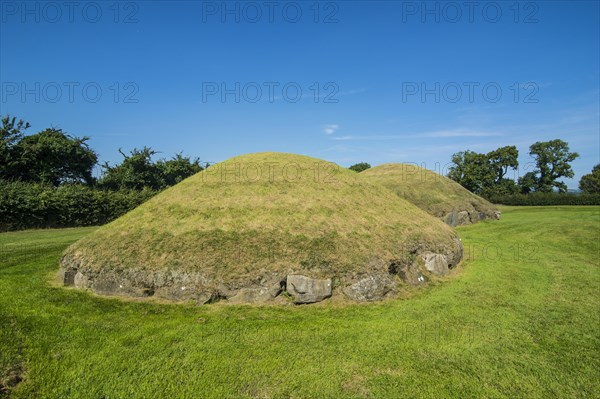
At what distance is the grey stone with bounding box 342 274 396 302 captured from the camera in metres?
9.33

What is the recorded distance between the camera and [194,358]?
6.24 meters

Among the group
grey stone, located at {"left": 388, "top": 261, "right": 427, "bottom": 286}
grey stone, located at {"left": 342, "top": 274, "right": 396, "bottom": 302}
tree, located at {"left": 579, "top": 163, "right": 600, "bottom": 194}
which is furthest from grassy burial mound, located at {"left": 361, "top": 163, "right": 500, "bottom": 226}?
tree, located at {"left": 579, "top": 163, "right": 600, "bottom": 194}

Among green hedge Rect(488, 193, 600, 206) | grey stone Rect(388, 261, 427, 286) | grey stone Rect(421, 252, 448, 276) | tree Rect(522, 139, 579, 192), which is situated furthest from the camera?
tree Rect(522, 139, 579, 192)

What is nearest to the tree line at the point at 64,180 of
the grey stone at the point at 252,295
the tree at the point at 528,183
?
the grey stone at the point at 252,295

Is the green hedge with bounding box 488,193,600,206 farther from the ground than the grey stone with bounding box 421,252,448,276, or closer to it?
farther from the ground

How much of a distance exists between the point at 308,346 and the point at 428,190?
2755cm

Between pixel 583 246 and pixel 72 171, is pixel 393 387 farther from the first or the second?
pixel 72 171

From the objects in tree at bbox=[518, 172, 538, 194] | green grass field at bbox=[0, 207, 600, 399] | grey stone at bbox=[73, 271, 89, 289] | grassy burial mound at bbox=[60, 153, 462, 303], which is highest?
tree at bbox=[518, 172, 538, 194]

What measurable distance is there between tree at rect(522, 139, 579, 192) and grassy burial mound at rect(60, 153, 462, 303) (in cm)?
6608

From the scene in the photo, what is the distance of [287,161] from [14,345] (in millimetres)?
12171

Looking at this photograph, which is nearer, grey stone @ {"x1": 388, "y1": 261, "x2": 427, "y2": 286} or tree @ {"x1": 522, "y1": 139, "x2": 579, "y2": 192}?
grey stone @ {"x1": 388, "y1": 261, "x2": 427, "y2": 286}

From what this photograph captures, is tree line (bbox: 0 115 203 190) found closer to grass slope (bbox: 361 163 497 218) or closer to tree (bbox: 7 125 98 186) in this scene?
tree (bbox: 7 125 98 186)

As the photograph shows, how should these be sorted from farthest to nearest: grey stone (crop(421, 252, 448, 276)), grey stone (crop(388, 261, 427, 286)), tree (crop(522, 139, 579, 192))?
tree (crop(522, 139, 579, 192))
grey stone (crop(421, 252, 448, 276))
grey stone (crop(388, 261, 427, 286))

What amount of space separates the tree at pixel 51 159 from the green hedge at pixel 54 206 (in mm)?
9340
